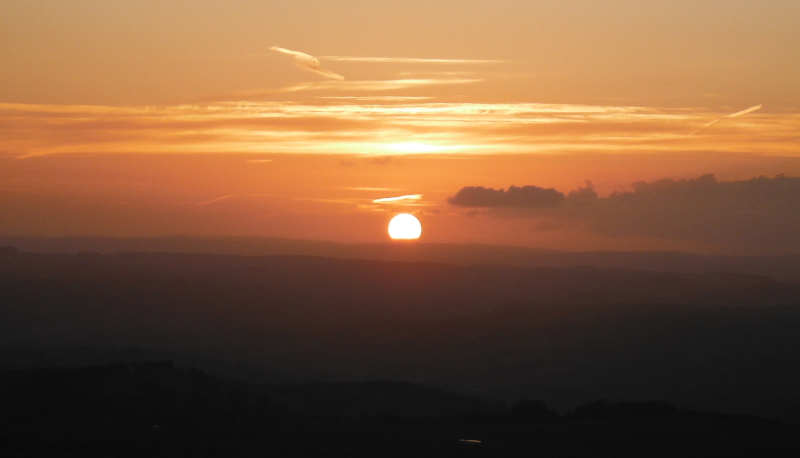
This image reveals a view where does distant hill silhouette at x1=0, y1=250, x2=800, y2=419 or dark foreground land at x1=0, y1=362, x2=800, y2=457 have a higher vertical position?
distant hill silhouette at x1=0, y1=250, x2=800, y2=419

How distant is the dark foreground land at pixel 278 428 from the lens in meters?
24.5

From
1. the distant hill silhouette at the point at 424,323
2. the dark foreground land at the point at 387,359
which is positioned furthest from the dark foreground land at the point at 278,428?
the distant hill silhouette at the point at 424,323

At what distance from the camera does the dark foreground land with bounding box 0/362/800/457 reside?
2450 centimetres

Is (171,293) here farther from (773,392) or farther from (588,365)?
(773,392)

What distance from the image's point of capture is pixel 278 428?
2922 centimetres

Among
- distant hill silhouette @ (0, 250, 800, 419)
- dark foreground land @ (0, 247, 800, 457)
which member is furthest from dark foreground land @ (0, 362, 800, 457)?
distant hill silhouette @ (0, 250, 800, 419)

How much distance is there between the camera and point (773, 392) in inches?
3228

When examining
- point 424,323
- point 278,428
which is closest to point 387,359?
point 424,323

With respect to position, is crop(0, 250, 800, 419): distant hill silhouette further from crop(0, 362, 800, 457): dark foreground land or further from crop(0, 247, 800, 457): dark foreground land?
Result: crop(0, 362, 800, 457): dark foreground land

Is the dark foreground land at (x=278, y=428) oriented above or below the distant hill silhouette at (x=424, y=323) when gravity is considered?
below

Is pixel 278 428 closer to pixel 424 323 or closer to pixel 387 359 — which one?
pixel 387 359

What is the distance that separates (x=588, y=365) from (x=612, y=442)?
93.9 meters

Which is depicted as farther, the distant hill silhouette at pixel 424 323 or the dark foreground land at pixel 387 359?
the distant hill silhouette at pixel 424 323

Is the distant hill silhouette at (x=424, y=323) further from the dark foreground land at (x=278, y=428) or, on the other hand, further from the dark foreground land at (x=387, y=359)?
the dark foreground land at (x=278, y=428)
